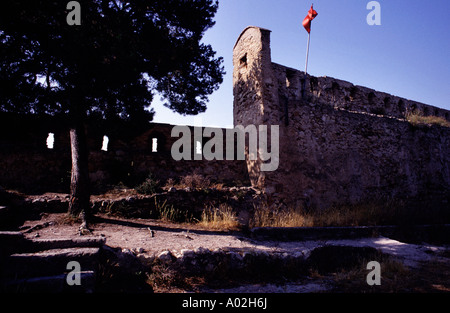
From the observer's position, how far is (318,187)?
838 centimetres

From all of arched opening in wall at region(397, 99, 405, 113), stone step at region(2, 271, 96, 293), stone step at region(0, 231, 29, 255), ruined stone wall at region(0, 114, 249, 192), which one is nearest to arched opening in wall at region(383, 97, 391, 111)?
arched opening in wall at region(397, 99, 405, 113)

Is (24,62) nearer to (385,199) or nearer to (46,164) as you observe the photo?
(46,164)

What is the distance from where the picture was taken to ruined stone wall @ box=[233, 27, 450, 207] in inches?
316

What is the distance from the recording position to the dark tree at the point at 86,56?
17.3 feet

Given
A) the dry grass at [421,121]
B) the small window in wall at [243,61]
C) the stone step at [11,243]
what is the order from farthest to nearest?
the dry grass at [421,121], the small window in wall at [243,61], the stone step at [11,243]

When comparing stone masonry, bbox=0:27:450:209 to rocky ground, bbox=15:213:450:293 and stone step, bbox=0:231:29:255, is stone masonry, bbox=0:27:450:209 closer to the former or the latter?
rocky ground, bbox=15:213:450:293

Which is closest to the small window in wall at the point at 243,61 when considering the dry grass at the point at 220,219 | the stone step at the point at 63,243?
the dry grass at the point at 220,219

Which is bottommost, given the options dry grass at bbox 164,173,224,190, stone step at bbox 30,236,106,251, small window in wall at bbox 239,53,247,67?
stone step at bbox 30,236,106,251

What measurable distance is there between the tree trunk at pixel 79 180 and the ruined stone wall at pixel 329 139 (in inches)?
195

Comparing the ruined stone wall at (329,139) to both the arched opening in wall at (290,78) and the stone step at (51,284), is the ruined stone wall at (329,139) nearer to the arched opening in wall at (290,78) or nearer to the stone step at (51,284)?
the arched opening in wall at (290,78)

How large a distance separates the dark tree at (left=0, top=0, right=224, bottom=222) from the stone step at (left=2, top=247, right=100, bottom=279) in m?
2.74

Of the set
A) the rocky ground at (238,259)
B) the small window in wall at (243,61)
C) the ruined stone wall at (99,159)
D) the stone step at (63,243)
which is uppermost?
the small window in wall at (243,61)

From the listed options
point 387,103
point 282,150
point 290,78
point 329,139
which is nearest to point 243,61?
point 290,78
